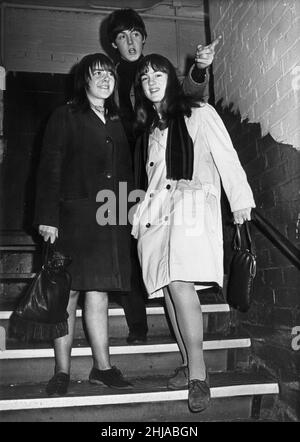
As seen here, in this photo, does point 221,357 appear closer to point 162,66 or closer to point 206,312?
point 206,312

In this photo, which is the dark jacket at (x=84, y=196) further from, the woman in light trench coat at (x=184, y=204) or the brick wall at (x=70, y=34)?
the brick wall at (x=70, y=34)

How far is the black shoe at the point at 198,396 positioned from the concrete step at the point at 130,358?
1.45ft

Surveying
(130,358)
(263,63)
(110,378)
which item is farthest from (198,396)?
(263,63)

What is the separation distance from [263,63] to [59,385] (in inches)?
76.5

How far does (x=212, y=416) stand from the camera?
6.39ft

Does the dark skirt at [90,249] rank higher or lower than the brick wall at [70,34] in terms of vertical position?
lower

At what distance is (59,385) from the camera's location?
1.88 meters

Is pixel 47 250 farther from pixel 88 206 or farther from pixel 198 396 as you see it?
pixel 198 396

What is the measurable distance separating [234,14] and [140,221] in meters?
1.70

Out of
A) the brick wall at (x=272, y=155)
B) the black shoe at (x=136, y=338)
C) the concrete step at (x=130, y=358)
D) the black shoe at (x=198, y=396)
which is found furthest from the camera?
the black shoe at (x=136, y=338)

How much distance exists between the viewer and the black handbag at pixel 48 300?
6.03 feet

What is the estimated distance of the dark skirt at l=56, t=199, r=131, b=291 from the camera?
1975mm

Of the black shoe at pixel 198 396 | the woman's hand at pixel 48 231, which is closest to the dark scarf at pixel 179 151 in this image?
the woman's hand at pixel 48 231

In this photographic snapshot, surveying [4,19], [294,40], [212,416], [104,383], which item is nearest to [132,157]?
[294,40]
